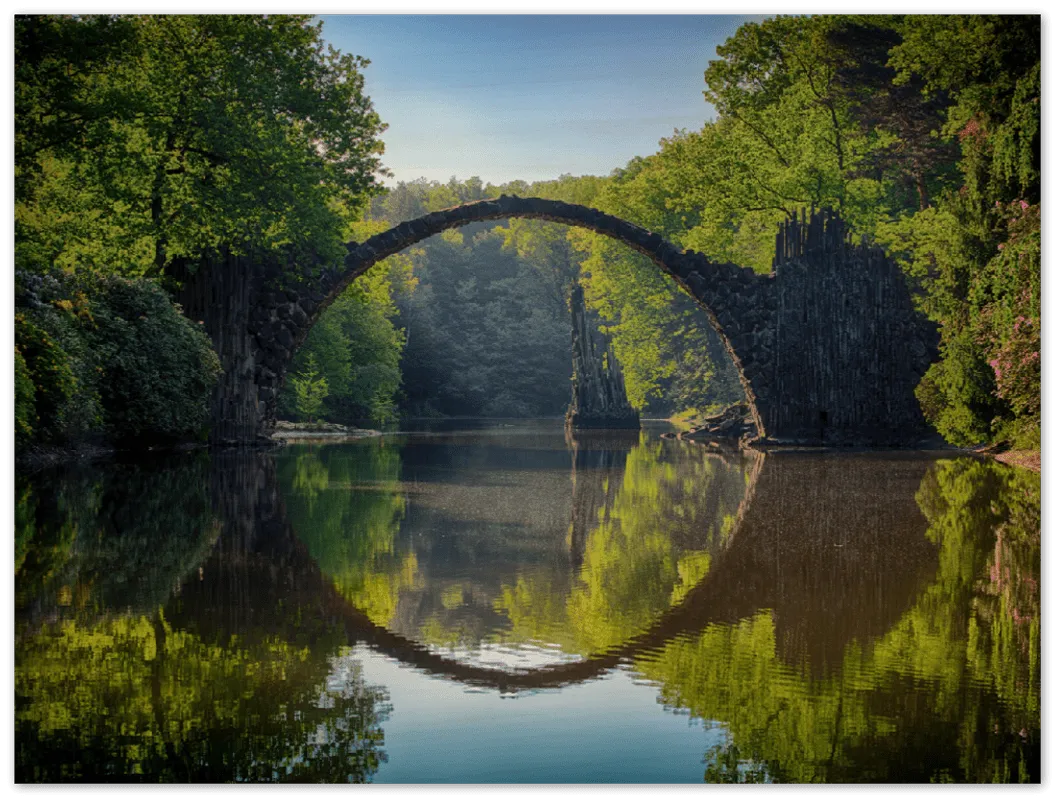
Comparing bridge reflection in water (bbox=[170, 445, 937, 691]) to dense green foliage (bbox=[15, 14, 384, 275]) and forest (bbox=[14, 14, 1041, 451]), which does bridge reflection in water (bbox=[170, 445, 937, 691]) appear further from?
dense green foliage (bbox=[15, 14, 384, 275])

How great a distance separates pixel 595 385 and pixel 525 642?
36.3 m

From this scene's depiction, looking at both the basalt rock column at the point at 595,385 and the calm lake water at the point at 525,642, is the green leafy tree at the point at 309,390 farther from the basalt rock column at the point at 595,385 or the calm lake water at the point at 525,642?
the calm lake water at the point at 525,642

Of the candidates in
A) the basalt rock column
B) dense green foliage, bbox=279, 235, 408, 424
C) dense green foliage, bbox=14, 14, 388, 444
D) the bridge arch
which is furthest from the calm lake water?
the basalt rock column

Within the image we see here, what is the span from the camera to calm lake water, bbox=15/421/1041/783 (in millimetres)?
4355

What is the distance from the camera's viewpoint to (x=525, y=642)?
6.38 meters

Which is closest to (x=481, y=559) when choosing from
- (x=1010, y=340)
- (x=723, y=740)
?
(x=723, y=740)

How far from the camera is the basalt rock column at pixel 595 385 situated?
137 feet

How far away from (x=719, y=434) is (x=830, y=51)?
483 inches

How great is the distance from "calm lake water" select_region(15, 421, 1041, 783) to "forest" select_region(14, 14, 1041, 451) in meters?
6.24

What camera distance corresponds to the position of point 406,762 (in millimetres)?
4270

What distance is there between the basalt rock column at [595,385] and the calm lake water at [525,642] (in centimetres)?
2808

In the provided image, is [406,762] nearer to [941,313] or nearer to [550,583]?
A: [550,583]

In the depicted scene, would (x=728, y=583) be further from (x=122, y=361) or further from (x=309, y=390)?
(x=309, y=390)

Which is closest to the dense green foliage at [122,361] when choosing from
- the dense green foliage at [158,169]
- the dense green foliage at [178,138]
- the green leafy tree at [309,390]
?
the dense green foliage at [158,169]
